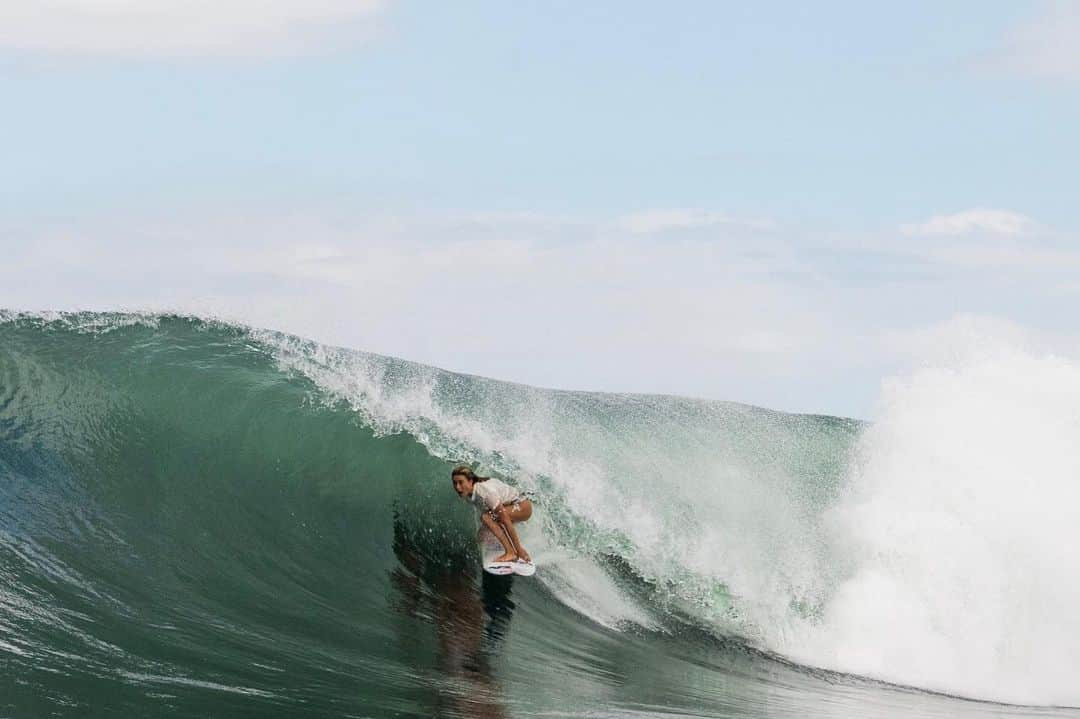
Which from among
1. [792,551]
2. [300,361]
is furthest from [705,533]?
[300,361]

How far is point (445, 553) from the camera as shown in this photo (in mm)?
10305

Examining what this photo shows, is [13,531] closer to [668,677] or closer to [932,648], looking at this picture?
[668,677]

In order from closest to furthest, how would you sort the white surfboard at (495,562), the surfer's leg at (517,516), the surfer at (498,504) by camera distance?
the surfer at (498,504) → the surfer's leg at (517,516) → the white surfboard at (495,562)

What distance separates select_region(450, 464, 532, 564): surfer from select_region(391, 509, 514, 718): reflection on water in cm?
33

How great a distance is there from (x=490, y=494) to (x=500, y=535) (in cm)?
49

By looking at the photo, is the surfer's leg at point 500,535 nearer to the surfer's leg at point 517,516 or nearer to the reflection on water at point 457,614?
the surfer's leg at point 517,516

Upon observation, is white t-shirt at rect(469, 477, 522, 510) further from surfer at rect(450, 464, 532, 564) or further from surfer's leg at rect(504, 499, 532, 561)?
surfer's leg at rect(504, 499, 532, 561)

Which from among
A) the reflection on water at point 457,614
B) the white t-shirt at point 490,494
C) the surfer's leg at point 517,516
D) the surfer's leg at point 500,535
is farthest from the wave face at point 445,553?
the white t-shirt at point 490,494

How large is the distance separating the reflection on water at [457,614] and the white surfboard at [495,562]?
79mm

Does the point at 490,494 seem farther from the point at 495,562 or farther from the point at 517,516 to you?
the point at 495,562

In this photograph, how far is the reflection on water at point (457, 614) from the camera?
657 centimetres

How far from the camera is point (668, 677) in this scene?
322 inches

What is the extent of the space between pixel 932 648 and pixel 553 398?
35.2 ft

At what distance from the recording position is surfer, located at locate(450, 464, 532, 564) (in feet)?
30.1
